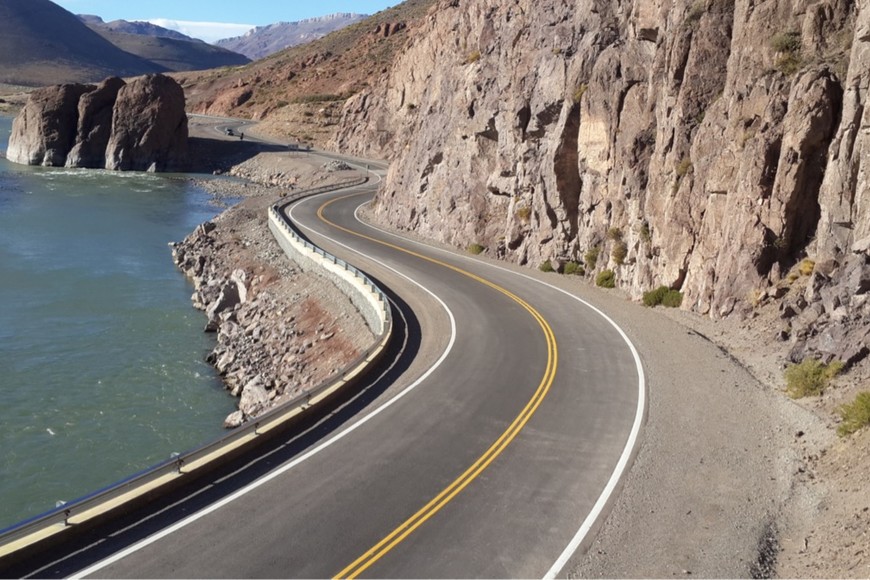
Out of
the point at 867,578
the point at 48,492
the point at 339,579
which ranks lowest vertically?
the point at 48,492

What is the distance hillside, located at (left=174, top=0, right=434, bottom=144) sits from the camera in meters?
112

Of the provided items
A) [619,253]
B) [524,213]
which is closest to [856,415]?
[619,253]

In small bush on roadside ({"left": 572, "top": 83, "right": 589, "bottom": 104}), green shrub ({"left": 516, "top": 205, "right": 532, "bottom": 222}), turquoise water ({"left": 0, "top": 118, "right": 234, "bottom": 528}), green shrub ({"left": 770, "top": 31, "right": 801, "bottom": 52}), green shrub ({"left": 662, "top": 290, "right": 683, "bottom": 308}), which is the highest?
green shrub ({"left": 770, "top": 31, "right": 801, "bottom": 52})

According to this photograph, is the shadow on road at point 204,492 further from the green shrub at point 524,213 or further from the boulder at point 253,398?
the green shrub at point 524,213

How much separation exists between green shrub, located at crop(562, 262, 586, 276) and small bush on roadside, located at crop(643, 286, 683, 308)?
20.4 ft

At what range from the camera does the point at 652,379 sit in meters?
19.2

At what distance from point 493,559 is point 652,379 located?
31.4ft

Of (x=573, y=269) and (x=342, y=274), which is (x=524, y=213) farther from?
(x=342, y=274)

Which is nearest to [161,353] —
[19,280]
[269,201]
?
[19,280]

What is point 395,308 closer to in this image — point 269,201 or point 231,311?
point 231,311

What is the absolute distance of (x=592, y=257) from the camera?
106ft

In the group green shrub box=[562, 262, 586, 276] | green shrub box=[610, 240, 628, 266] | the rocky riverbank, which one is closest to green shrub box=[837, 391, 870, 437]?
the rocky riverbank

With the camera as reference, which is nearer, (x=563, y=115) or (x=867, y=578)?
(x=867, y=578)

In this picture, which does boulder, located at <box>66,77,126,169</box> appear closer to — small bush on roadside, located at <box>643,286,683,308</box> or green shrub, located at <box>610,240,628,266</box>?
green shrub, located at <box>610,240,628,266</box>
